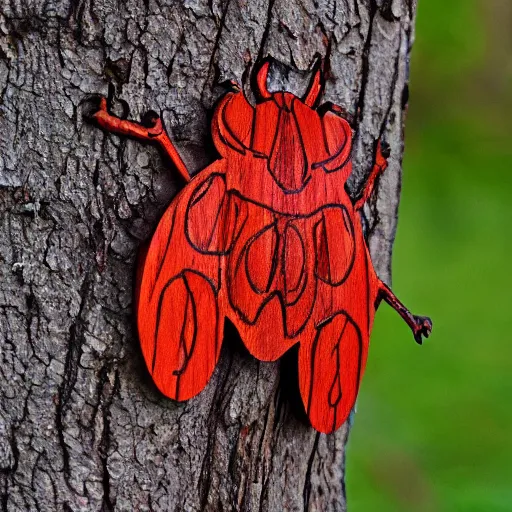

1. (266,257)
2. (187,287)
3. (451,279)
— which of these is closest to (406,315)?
(266,257)

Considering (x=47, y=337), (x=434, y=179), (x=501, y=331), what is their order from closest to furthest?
(x=47, y=337)
(x=434, y=179)
(x=501, y=331)

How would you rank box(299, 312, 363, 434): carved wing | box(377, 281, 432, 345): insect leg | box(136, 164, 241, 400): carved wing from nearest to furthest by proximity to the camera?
box(136, 164, 241, 400): carved wing → box(299, 312, 363, 434): carved wing → box(377, 281, 432, 345): insect leg

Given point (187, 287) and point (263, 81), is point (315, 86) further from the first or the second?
point (187, 287)

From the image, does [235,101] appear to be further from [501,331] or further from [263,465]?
[501,331]

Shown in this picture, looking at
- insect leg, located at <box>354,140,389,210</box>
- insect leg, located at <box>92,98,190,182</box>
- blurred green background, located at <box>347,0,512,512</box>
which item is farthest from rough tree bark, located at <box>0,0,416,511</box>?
blurred green background, located at <box>347,0,512,512</box>

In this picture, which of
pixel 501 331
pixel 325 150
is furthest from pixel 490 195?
pixel 325 150

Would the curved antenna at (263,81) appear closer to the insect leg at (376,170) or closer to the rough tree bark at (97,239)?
the rough tree bark at (97,239)

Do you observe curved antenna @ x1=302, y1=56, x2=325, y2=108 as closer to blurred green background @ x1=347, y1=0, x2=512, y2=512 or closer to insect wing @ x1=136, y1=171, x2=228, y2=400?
insect wing @ x1=136, y1=171, x2=228, y2=400
